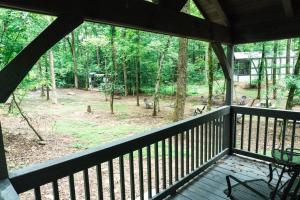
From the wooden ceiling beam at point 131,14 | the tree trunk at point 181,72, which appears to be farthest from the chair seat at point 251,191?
the tree trunk at point 181,72

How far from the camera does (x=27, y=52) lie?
166 centimetres

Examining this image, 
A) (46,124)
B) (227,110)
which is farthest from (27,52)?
(46,124)

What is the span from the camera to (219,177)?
3746 mm

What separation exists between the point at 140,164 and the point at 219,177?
5.48ft

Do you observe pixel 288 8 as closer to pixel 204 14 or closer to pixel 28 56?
pixel 204 14

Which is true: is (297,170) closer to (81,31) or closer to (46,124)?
(46,124)

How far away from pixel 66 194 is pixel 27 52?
3836 millimetres

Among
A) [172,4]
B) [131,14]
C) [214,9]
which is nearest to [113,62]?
[214,9]

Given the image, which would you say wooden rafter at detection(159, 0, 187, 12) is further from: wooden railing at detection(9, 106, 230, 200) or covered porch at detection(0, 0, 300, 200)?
wooden railing at detection(9, 106, 230, 200)

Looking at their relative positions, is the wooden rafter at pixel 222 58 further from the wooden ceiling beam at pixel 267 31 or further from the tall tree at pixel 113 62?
the tall tree at pixel 113 62

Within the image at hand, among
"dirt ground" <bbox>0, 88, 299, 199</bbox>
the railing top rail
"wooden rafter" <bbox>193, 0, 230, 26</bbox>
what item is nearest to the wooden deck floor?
the railing top rail

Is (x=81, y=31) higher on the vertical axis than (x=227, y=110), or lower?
higher

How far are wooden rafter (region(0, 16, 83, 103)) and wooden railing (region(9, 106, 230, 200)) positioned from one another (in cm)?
67

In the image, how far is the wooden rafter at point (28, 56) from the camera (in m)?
1.59
